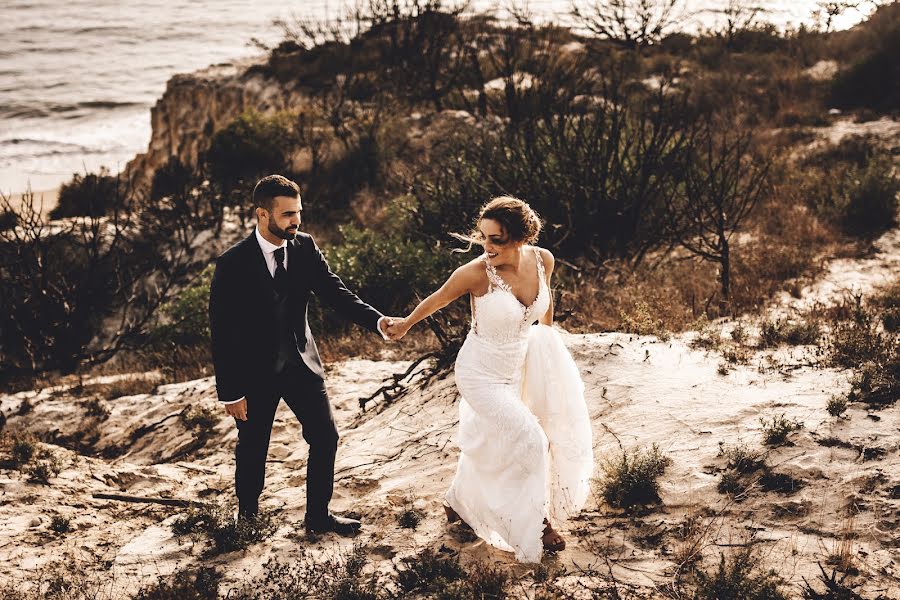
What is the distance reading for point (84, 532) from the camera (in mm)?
5086

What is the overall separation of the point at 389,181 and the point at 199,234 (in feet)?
13.6

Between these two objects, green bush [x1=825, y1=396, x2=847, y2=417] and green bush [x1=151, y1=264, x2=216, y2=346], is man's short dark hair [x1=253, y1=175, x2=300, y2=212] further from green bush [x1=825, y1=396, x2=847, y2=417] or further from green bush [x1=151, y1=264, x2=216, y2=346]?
green bush [x1=151, y1=264, x2=216, y2=346]

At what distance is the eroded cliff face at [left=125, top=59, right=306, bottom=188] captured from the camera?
74.8ft

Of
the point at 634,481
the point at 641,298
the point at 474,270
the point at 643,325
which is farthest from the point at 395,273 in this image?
the point at 634,481

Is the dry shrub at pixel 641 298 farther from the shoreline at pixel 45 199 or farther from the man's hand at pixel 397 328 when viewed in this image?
the shoreline at pixel 45 199

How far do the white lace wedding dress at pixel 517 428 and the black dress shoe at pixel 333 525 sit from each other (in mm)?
653

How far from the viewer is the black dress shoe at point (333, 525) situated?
175 inches

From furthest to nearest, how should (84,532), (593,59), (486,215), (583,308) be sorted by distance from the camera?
(593,59) → (583,308) → (84,532) → (486,215)

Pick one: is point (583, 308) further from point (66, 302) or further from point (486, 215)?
point (66, 302)

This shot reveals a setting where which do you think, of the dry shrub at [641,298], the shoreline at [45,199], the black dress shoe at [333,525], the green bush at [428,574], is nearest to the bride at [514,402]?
the green bush at [428,574]

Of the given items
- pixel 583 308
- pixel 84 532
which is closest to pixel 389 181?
pixel 583 308

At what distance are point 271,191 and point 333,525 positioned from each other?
6.75 feet

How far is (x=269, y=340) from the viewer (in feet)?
13.5

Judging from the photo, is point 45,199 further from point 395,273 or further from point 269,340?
point 269,340
